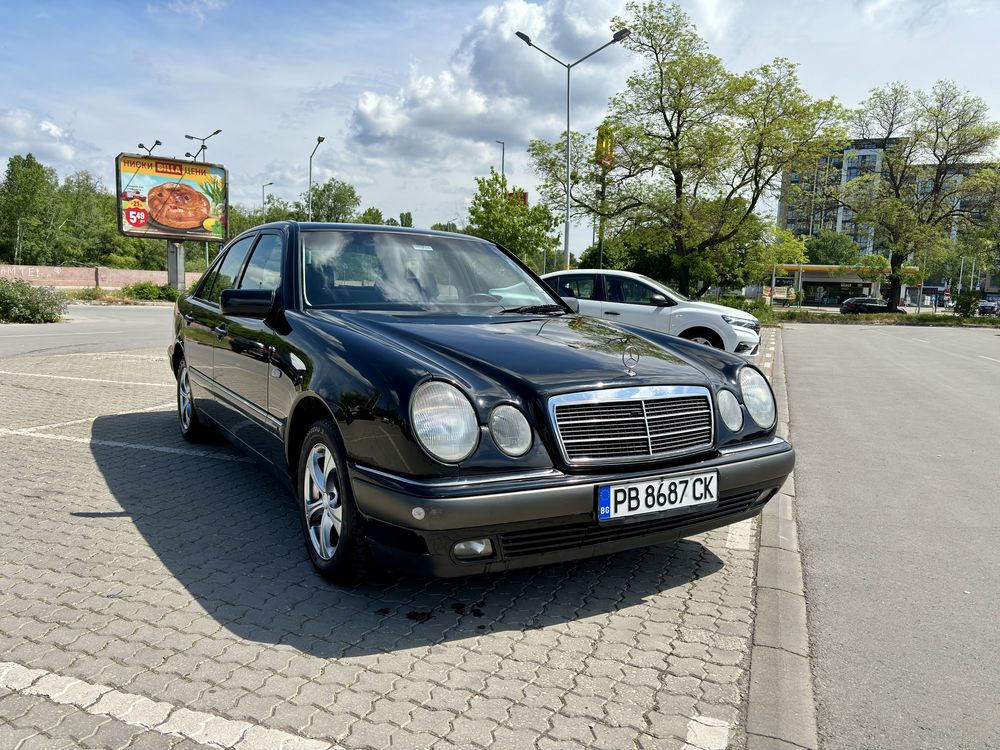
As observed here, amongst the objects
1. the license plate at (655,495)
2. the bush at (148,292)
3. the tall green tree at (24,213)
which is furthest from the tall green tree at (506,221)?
the tall green tree at (24,213)

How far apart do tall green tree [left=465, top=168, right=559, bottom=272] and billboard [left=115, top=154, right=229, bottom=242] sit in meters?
12.9

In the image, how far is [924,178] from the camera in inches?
1847

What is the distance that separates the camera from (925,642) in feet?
9.62

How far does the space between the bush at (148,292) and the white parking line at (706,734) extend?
37.7 meters

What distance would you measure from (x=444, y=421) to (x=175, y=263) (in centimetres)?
4163

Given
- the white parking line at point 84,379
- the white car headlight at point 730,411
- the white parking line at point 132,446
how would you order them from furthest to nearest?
the white parking line at point 84,379 → the white parking line at point 132,446 → the white car headlight at point 730,411

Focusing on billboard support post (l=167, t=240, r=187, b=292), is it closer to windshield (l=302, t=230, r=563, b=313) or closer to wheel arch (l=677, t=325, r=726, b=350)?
wheel arch (l=677, t=325, r=726, b=350)

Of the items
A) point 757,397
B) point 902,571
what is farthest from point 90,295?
point 902,571

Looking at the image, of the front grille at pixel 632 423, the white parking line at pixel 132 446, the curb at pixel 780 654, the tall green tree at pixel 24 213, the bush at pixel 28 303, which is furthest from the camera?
the tall green tree at pixel 24 213

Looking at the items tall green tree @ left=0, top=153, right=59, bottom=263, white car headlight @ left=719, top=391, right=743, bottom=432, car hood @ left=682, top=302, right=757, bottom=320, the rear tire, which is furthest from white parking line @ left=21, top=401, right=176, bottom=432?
tall green tree @ left=0, top=153, right=59, bottom=263

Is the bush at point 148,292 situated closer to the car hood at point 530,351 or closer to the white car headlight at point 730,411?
the car hood at point 530,351

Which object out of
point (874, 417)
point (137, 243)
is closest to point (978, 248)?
point (874, 417)

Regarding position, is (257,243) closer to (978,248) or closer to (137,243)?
(978,248)

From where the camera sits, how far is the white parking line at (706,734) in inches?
87.2
